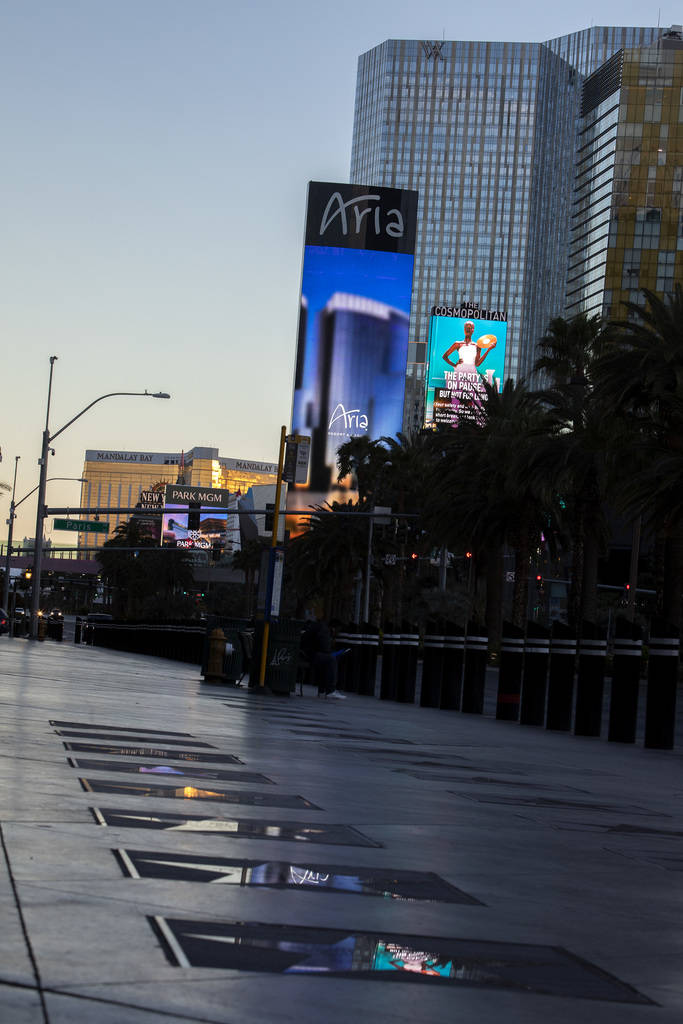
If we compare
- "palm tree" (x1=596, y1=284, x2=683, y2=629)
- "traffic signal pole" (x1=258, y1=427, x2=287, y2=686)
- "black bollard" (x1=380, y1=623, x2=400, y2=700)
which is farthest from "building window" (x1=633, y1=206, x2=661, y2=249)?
"traffic signal pole" (x1=258, y1=427, x2=287, y2=686)

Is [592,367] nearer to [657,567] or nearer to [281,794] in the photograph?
Result: [657,567]

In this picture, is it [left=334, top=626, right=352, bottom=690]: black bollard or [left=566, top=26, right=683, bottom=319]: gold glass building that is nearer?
[left=334, top=626, right=352, bottom=690]: black bollard

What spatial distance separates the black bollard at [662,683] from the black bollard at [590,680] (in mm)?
1413

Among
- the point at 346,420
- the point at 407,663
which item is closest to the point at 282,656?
the point at 407,663

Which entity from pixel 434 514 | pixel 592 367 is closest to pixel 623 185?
pixel 434 514

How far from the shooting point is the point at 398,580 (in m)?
85.9

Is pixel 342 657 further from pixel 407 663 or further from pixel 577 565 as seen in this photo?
pixel 577 565

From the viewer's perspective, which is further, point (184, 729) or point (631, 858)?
point (184, 729)

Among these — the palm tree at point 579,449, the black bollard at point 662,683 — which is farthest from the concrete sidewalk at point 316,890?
the palm tree at point 579,449

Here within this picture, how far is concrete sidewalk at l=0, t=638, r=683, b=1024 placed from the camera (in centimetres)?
363

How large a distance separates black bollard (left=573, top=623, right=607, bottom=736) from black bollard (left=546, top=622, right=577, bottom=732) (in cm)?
59

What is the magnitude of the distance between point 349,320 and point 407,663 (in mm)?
116983

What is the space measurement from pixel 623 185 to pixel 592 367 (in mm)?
142860

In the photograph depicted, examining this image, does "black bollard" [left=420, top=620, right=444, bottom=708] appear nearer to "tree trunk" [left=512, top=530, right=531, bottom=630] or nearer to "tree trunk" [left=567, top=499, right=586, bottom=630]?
"tree trunk" [left=567, top=499, right=586, bottom=630]
